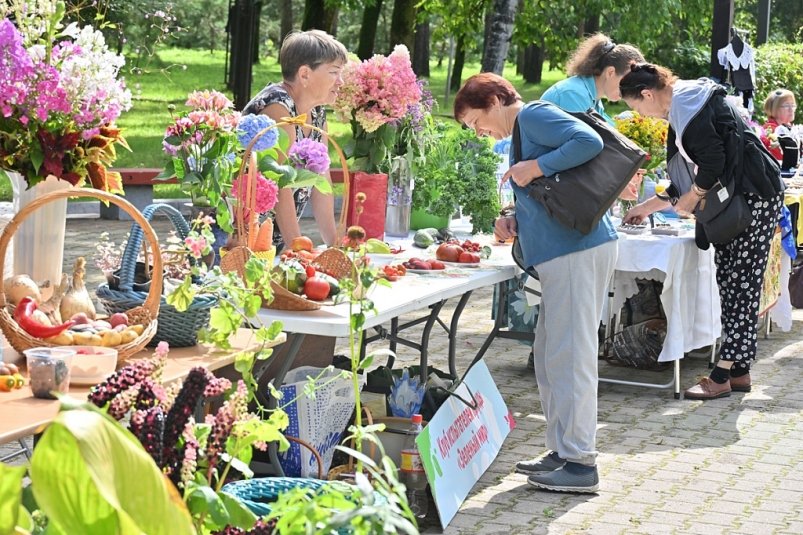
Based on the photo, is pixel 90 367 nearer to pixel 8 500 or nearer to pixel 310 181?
pixel 8 500

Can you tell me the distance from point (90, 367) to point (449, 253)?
8.27 ft

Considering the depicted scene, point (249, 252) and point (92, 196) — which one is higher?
point (92, 196)

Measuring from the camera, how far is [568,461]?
4.45 m

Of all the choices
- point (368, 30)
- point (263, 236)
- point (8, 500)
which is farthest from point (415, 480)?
point (368, 30)

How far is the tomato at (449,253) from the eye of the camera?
196 inches

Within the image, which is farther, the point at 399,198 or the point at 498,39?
the point at 498,39

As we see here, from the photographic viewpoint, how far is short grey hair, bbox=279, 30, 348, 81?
4.49 m

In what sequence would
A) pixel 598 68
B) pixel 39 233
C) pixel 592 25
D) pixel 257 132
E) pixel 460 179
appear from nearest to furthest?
pixel 39 233 → pixel 257 132 → pixel 598 68 → pixel 460 179 → pixel 592 25

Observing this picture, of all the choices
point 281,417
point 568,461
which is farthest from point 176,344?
point 568,461

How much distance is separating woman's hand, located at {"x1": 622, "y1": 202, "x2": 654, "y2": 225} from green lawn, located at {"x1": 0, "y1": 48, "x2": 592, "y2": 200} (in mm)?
4251

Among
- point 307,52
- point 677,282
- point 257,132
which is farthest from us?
point 677,282

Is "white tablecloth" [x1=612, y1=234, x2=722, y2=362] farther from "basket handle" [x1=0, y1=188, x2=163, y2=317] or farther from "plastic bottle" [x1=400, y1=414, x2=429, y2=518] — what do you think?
"basket handle" [x1=0, y1=188, x2=163, y2=317]

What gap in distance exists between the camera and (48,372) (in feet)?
8.30

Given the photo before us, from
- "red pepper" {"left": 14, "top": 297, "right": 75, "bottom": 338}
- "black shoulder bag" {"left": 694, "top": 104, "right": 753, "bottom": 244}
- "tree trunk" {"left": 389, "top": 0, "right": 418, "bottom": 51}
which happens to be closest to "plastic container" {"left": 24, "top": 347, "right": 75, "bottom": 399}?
"red pepper" {"left": 14, "top": 297, "right": 75, "bottom": 338}
